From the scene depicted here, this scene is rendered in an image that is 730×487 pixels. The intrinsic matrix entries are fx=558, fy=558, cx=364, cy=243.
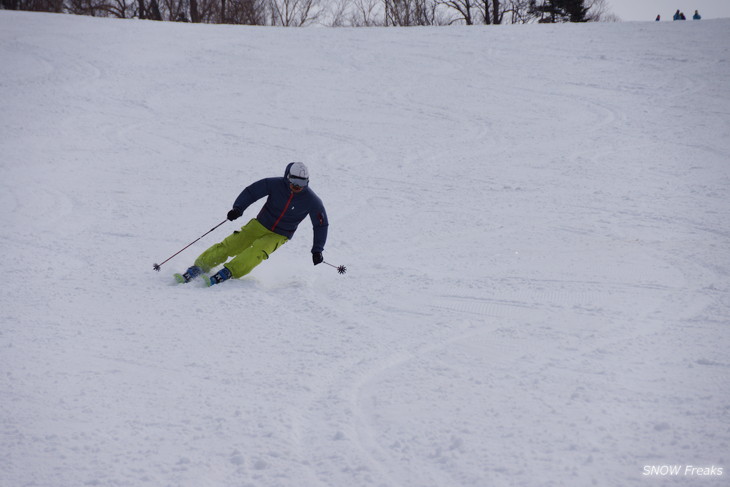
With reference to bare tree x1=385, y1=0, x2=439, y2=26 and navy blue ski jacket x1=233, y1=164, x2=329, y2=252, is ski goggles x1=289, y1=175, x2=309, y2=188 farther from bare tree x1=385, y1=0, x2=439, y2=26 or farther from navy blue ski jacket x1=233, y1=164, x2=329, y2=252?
bare tree x1=385, y1=0, x2=439, y2=26

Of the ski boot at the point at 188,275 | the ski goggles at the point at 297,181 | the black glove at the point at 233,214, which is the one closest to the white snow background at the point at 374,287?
the ski boot at the point at 188,275

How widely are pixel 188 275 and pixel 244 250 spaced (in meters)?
0.60

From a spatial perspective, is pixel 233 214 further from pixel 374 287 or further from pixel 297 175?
pixel 374 287

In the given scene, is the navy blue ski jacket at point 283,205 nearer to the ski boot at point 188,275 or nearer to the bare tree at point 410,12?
the ski boot at point 188,275

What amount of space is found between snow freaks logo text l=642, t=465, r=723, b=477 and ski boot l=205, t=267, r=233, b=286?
3.75 m

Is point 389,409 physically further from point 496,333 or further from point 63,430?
point 63,430

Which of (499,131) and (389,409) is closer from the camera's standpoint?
(389,409)

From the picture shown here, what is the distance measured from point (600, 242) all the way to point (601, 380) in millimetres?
3367

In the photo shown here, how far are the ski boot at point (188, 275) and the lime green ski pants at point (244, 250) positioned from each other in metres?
→ 0.14

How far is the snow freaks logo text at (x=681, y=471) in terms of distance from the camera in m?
2.66

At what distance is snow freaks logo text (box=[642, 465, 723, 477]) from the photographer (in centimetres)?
266

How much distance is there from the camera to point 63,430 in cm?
288

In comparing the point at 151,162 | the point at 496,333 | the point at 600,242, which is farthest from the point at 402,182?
the point at 496,333

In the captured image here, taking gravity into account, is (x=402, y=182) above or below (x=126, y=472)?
above
